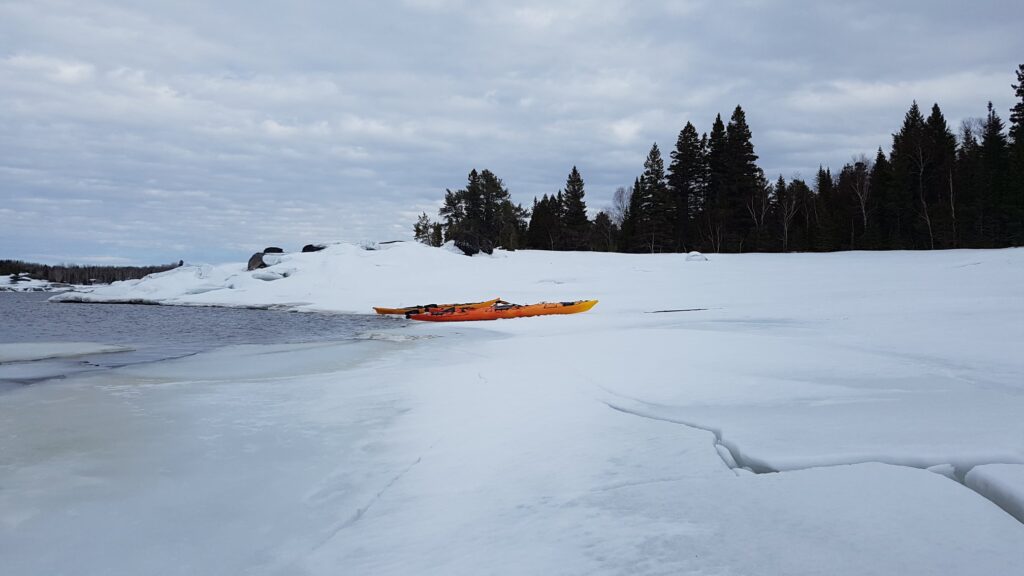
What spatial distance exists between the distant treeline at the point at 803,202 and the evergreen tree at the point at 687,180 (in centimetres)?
8

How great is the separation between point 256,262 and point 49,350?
2218 centimetres

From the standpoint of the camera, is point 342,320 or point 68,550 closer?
point 68,550

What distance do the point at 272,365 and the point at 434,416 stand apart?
163 inches

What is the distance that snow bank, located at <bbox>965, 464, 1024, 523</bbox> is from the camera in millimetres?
2029

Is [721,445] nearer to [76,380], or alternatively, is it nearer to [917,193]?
[76,380]

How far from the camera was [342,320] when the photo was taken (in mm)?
16922

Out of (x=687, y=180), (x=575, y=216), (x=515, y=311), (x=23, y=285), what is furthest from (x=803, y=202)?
(x=23, y=285)

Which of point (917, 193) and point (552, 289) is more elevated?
point (917, 193)

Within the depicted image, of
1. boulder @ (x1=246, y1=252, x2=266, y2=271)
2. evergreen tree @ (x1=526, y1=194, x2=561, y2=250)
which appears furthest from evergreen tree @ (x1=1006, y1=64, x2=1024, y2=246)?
boulder @ (x1=246, y1=252, x2=266, y2=271)

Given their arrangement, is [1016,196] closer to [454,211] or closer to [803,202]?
[803,202]

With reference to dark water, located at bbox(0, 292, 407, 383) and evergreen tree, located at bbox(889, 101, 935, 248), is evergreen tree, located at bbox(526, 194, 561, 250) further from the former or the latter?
dark water, located at bbox(0, 292, 407, 383)

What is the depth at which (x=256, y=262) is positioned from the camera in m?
31.1

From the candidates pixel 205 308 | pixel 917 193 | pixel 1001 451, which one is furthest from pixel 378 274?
pixel 917 193

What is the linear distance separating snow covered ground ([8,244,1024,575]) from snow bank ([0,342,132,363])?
3156 mm
